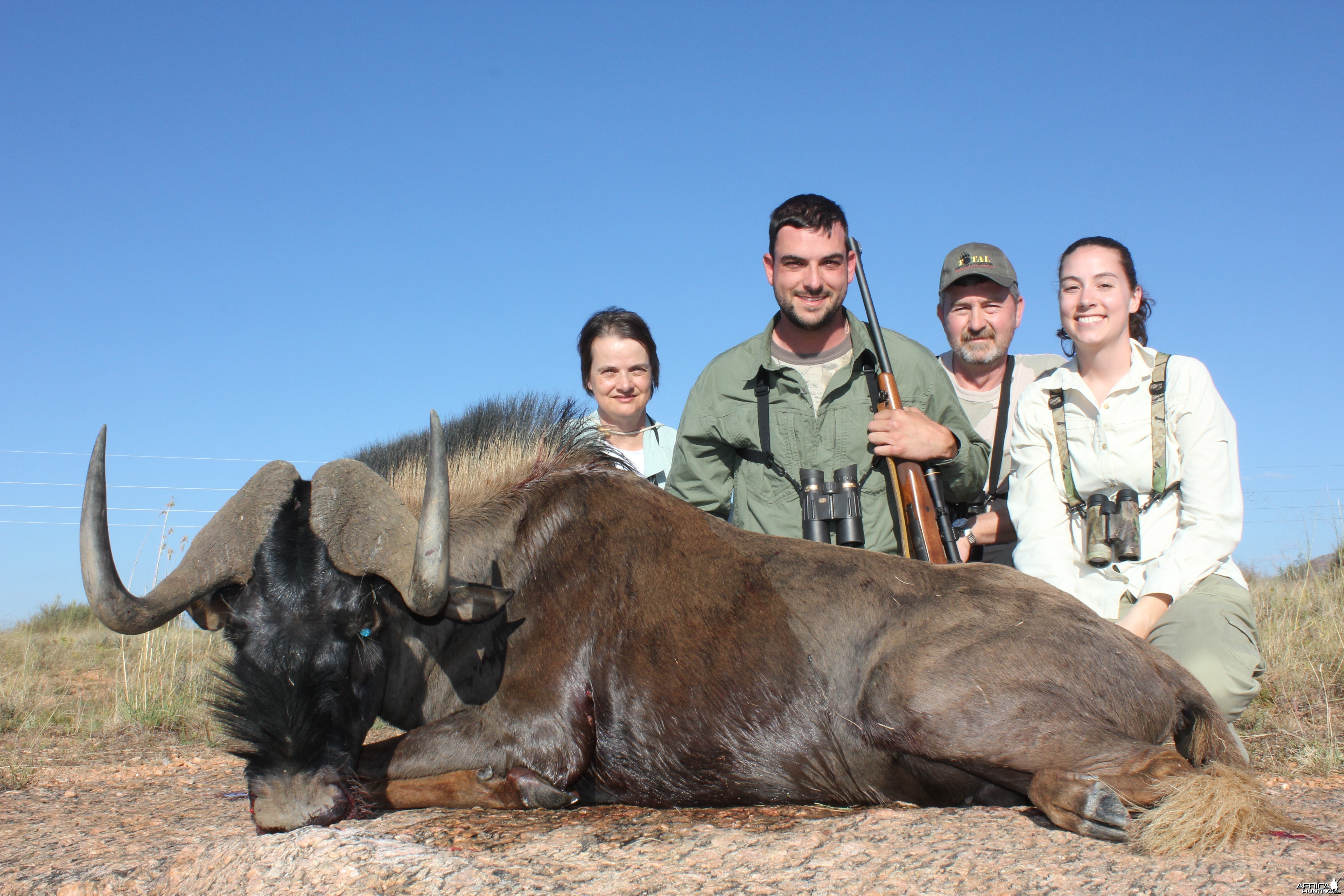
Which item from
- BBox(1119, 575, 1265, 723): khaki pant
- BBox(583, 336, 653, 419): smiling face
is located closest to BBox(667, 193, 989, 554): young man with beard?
BBox(583, 336, 653, 419): smiling face

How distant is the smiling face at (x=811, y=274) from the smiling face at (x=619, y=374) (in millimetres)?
1510

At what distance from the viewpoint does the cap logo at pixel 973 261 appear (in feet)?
22.6

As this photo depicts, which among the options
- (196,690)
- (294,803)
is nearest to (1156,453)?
(294,803)

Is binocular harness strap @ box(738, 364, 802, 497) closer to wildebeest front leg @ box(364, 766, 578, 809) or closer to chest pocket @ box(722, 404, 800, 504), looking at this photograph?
chest pocket @ box(722, 404, 800, 504)

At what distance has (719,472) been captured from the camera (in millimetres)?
6160

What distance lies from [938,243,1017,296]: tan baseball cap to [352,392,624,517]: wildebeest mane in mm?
3492

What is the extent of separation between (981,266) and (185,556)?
5632 millimetres

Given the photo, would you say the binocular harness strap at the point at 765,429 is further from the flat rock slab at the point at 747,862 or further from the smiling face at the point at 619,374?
the flat rock slab at the point at 747,862

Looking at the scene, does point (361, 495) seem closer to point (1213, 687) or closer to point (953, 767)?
point (953, 767)

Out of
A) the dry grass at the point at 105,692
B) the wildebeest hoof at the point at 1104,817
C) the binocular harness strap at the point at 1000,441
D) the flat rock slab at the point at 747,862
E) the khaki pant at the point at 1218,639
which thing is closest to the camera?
the flat rock slab at the point at 747,862

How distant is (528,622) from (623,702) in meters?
0.56

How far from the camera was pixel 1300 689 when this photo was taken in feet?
20.9

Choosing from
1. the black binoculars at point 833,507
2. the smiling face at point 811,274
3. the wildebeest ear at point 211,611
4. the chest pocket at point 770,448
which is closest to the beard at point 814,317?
the smiling face at point 811,274

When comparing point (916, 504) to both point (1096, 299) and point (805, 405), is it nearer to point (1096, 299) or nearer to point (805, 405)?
point (805, 405)
